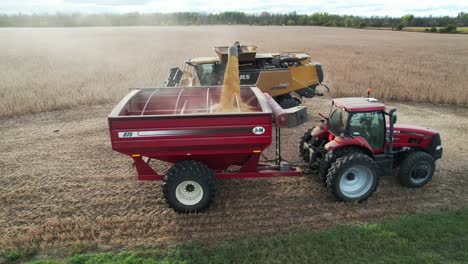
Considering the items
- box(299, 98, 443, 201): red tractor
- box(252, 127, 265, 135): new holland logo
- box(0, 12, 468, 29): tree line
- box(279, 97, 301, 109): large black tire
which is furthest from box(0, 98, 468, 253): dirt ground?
box(0, 12, 468, 29): tree line

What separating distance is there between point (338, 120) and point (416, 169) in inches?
67.2

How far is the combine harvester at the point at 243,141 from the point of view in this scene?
5477 mm

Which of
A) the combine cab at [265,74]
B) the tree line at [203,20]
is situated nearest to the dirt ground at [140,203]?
the combine cab at [265,74]

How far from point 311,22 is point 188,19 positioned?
33165 millimetres

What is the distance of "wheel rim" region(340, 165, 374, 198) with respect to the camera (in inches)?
240

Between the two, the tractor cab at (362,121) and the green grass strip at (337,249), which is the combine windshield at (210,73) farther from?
the green grass strip at (337,249)

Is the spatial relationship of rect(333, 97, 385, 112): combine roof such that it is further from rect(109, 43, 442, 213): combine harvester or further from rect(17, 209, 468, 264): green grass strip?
rect(17, 209, 468, 264): green grass strip

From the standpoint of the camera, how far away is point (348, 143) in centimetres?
604

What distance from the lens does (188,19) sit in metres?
66.8

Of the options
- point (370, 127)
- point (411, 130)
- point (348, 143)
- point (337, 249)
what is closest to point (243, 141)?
point (348, 143)

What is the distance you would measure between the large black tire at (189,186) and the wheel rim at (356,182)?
2.20 meters

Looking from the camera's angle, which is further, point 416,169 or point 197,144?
point 416,169

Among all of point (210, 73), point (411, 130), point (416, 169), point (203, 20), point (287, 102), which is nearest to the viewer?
point (416, 169)

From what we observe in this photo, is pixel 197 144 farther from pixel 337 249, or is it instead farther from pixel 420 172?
pixel 420 172
